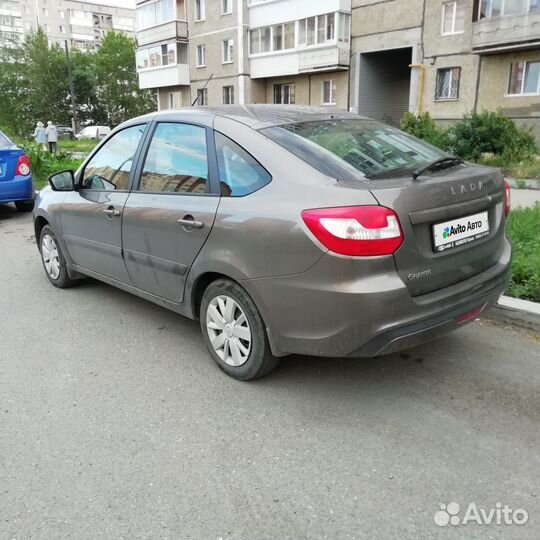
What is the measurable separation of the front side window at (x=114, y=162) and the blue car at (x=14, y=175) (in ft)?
16.1

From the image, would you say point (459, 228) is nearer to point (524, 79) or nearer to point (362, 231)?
point (362, 231)

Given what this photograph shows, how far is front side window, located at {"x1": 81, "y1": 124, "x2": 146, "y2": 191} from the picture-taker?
163 inches

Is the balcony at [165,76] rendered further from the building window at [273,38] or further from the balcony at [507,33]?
the balcony at [507,33]

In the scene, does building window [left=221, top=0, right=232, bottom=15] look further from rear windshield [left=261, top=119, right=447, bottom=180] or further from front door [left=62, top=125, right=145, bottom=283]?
rear windshield [left=261, top=119, right=447, bottom=180]

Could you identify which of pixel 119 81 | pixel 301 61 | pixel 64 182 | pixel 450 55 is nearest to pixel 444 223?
pixel 64 182

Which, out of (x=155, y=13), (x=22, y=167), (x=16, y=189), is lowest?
(x=16, y=189)

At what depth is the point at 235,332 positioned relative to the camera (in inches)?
131

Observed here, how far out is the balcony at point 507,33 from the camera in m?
19.9

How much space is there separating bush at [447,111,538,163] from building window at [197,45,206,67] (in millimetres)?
24129

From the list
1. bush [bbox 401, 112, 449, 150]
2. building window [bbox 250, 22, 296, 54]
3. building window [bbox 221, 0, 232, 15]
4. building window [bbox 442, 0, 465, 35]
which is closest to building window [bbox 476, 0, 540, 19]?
building window [bbox 442, 0, 465, 35]

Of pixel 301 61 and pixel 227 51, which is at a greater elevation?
pixel 227 51

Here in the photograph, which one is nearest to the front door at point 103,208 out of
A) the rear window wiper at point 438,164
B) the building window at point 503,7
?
the rear window wiper at point 438,164

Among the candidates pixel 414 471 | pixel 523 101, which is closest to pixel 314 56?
pixel 523 101

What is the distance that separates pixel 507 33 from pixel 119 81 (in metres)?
42.2
